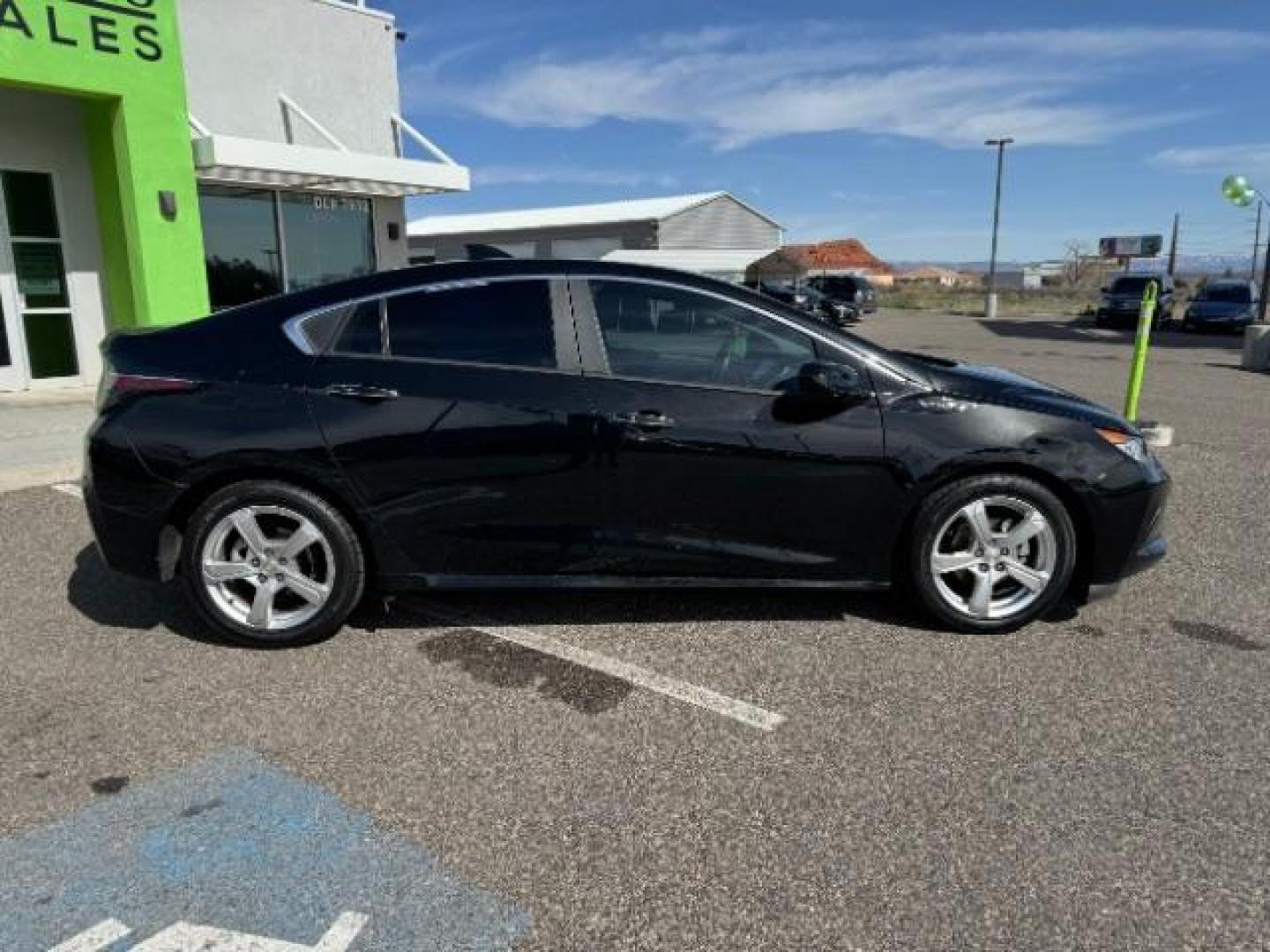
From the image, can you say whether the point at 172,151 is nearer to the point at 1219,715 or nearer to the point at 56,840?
the point at 56,840

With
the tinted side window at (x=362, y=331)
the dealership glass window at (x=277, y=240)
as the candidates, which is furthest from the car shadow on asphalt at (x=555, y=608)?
the dealership glass window at (x=277, y=240)

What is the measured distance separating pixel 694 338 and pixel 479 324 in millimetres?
885

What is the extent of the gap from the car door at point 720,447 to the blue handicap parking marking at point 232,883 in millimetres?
1571

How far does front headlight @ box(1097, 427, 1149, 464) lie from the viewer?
3.82 metres

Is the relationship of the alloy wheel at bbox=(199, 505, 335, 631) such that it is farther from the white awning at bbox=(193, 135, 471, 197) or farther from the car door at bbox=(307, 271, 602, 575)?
the white awning at bbox=(193, 135, 471, 197)

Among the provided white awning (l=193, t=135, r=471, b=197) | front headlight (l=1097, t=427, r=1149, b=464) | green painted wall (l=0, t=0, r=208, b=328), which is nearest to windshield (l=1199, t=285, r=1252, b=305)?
white awning (l=193, t=135, r=471, b=197)

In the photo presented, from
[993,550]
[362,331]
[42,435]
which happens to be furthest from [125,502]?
[42,435]

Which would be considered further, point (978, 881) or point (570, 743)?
point (570, 743)

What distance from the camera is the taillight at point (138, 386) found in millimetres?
3594

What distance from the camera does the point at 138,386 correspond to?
3602 mm

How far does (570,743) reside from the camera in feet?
9.82

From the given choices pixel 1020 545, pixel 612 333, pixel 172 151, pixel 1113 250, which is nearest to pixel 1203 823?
pixel 1020 545

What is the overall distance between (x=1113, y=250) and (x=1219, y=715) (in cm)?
6503

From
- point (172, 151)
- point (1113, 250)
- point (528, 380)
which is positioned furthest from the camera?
point (1113, 250)
